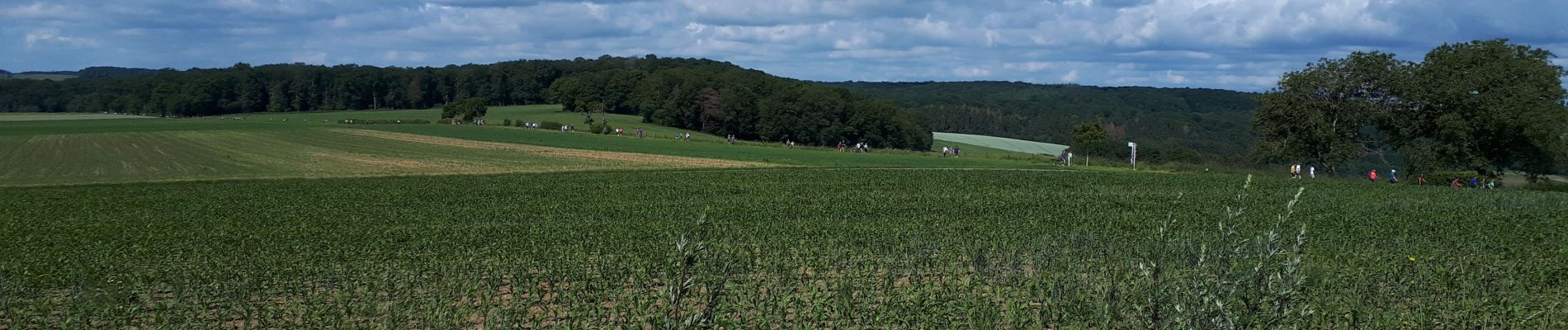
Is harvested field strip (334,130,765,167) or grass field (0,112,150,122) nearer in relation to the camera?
harvested field strip (334,130,765,167)

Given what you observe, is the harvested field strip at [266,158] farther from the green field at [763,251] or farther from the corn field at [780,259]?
the corn field at [780,259]

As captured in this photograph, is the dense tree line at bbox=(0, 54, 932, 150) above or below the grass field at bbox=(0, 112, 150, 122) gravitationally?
above

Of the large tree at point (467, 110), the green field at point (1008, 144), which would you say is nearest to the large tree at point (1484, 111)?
the green field at point (1008, 144)

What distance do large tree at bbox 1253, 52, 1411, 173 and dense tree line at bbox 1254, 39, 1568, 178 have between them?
0.05m

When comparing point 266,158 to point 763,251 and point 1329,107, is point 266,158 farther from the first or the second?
point 1329,107

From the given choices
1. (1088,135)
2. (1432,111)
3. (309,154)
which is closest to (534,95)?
(309,154)

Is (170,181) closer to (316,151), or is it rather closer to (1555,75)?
(316,151)

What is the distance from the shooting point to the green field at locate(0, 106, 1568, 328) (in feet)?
38.4

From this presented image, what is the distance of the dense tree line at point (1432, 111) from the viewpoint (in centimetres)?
5397

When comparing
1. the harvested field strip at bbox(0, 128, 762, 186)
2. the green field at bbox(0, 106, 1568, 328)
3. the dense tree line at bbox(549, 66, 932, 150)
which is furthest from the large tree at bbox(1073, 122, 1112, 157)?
the dense tree line at bbox(549, 66, 932, 150)

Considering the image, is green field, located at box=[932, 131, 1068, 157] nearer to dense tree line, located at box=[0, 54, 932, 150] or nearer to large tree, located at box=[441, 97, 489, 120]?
dense tree line, located at box=[0, 54, 932, 150]

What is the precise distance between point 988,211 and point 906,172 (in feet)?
66.3

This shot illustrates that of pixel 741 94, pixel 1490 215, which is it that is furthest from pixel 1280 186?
pixel 741 94

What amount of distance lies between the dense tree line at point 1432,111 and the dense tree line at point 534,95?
174ft
